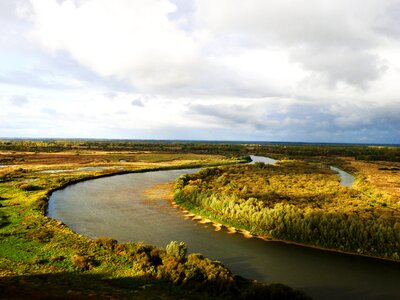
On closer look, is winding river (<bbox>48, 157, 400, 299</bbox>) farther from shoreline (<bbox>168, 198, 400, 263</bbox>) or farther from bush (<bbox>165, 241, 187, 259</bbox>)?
bush (<bbox>165, 241, 187, 259</bbox>)

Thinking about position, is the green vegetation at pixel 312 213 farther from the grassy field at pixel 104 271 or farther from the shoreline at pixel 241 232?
the grassy field at pixel 104 271

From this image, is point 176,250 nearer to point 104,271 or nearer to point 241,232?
point 104,271

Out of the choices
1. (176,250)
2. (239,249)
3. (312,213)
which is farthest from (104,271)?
(312,213)

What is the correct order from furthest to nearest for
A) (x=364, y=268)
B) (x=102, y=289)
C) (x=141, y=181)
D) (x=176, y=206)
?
(x=141, y=181)
(x=176, y=206)
(x=364, y=268)
(x=102, y=289)

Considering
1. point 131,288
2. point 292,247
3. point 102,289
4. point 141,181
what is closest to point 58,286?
point 102,289

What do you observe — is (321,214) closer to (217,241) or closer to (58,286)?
(217,241)

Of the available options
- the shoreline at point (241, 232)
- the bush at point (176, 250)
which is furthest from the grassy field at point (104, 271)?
the shoreline at point (241, 232)
